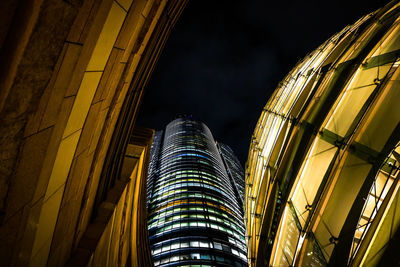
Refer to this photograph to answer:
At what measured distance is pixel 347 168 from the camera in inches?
246

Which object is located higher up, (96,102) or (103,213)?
(96,102)

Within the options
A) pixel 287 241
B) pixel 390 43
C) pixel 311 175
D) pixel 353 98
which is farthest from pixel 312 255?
pixel 390 43

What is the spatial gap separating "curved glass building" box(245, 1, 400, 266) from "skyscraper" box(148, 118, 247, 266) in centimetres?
2754

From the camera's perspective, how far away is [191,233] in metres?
36.0

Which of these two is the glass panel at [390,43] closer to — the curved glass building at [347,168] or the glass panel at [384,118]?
the curved glass building at [347,168]

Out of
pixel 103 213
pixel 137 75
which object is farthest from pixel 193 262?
pixel 137 75

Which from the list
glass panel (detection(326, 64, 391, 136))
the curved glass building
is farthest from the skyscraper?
glass panel (detection(326, 64, 391, 136))

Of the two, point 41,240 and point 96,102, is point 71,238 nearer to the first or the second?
point 41,240

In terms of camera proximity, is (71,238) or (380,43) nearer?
(71,238)

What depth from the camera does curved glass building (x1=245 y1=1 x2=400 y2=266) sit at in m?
5.28

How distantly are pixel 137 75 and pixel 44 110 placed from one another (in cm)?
517

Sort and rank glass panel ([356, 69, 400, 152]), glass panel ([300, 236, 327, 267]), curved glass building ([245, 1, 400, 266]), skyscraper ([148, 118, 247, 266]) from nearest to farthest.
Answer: curved glass building ([245, 1, 400, 266]) → glass panel ([356, 69, 400, 152]) → glass panel ([300, 236, 327, 267]) → skyscraper ([148, 118, 247, 266])

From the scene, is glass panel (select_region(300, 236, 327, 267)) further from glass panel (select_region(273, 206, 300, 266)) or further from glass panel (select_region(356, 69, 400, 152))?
glass panel (select_region(356, 69, 400, 152))

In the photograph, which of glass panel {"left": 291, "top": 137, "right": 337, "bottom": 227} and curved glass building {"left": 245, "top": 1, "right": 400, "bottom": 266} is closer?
curved glass building {"left": 245, "top": 1, "right": 400, "bottom": 266}
